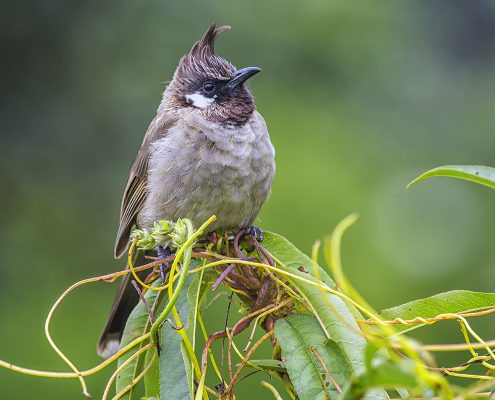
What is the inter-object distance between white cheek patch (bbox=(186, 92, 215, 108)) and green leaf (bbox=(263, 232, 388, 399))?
5.80ft

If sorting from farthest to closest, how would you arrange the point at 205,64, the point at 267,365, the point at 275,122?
1. the point at 275,122
2. the point at 205,64
3. the point at 267,365

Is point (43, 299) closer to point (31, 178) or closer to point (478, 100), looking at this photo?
point (31, 178)

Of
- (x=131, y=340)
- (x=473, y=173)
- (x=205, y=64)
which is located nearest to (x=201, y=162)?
(x=205, y=64)

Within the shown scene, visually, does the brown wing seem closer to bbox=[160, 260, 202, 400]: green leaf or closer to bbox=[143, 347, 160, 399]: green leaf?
bbox=[143, 347, 160, 399]: green leaf

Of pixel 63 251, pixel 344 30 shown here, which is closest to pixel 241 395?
pixel 63 251

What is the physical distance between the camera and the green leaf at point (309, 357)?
2.00m

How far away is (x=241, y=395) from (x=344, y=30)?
4511mm

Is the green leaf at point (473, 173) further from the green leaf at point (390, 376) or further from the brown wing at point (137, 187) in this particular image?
the brown wing at point (137, 187)

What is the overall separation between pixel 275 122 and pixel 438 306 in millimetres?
5910

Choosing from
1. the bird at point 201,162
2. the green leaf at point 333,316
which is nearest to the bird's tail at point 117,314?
the bird at point 201,162

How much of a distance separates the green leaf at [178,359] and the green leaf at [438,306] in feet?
1.65

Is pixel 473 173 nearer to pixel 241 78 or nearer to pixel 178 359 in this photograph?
pixel 178 359

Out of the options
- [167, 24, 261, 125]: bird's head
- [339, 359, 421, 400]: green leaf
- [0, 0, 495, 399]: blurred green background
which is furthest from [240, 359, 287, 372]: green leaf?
[0, 0, 495, 399]: blurred green background

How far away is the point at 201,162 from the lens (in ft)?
12.3
